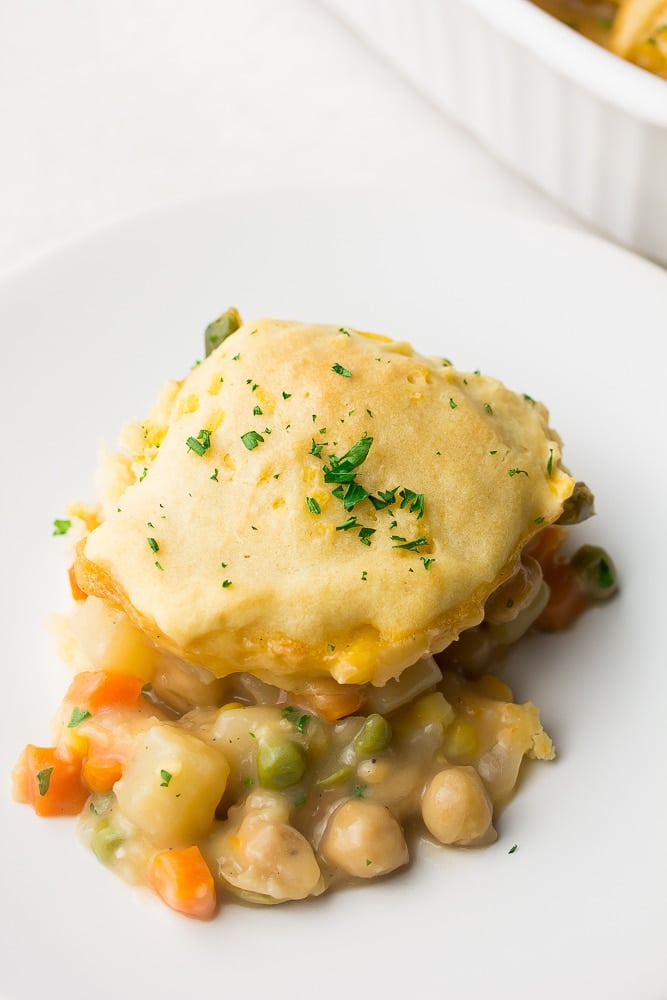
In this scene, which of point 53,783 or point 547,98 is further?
point 547,98

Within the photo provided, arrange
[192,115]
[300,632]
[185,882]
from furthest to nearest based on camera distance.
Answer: [192,115], [300,632], [185,882]

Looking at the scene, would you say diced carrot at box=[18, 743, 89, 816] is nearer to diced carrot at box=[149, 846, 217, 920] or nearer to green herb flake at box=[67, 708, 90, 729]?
green herb flake at box=[67, 708, 90, 729]

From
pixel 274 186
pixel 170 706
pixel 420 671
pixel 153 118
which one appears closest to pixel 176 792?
pixel 170 706

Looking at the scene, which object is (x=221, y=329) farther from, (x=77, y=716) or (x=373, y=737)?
(x=373, y=737)

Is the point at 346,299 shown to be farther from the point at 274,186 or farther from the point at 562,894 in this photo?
the point at 562,894

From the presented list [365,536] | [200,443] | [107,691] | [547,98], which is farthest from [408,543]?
[547,98]

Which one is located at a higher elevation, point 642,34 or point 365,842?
point 642,34

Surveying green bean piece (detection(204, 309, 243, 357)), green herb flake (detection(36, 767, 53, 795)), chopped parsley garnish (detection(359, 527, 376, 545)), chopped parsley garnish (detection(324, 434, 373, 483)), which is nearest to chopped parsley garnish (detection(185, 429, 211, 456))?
chopped parsley garnish (detection(324, 434, 373, 483))
